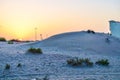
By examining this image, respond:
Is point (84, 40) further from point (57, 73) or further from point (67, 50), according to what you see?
point (57, 73)

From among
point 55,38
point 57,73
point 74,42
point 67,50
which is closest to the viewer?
point 57,73

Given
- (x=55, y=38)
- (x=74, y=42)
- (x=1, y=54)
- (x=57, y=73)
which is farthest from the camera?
(x=55, y=38)

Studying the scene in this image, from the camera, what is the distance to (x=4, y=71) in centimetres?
1966

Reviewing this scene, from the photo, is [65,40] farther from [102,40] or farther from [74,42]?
[102,40]

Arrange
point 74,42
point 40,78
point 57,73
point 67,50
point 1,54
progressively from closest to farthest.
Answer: point 40,78, point 57,73, point 1,54, point 67,50, point 74,42

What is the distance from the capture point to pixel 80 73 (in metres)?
20.1

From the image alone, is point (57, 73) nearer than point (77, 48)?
Yes

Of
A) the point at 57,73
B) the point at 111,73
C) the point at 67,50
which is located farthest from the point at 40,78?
the point at 67,50

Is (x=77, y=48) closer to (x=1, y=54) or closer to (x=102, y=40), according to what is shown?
(x=102, y=40)

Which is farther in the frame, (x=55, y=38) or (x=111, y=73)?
(x=55, y=38)

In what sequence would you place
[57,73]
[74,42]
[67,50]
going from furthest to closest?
[74,42]
[67,50]
[57,73]

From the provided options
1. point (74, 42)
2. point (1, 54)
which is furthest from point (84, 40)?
point (1, 54)

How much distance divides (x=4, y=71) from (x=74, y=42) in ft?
43.3

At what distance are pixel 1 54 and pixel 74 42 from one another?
8.79 m
